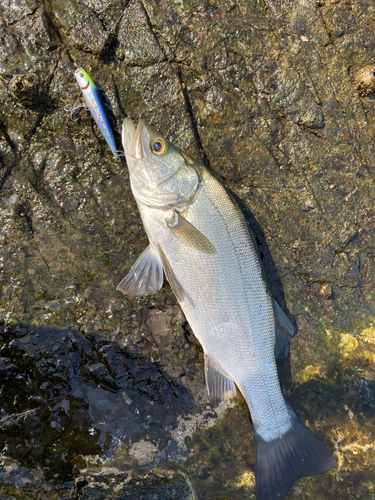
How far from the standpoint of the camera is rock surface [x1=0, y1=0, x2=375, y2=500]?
288 centimetres

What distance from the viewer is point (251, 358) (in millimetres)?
2775

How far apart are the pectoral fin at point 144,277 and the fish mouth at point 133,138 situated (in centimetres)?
81

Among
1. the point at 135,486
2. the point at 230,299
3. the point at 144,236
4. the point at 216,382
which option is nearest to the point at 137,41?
the point at 144,236

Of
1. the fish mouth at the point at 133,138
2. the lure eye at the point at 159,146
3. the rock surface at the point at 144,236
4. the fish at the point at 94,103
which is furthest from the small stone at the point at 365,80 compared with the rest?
the fish at the point at 94,103

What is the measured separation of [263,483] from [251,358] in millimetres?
1064

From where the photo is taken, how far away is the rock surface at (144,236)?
9.45 ft

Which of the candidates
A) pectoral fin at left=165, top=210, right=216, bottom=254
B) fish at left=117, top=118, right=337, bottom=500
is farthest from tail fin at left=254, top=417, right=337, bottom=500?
pectoral fin at left=165, top=210, right=216, bottom=254

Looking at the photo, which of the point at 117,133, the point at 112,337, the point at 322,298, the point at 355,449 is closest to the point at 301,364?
the point at 322,298

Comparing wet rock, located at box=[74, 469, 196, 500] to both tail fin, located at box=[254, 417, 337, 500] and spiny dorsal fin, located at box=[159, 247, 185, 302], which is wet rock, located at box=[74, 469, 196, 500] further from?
spiny dorsal fin, located at box=[159, 247, 185, 302]

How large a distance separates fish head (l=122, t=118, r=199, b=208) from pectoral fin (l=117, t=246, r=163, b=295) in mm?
504

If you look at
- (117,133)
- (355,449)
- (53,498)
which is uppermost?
(117,133)

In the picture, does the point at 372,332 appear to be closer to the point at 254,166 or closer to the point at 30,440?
the point at 254,166

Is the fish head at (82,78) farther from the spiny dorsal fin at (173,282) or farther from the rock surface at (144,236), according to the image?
the spiny dorsal fin at (173,282)

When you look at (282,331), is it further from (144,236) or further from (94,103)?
(94,103)
